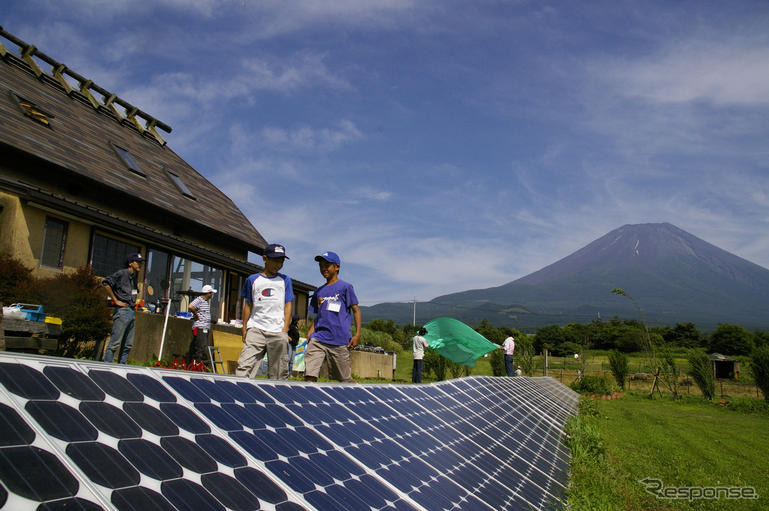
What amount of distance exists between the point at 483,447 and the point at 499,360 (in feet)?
80.7

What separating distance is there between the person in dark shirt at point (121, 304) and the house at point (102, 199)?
3650 mm

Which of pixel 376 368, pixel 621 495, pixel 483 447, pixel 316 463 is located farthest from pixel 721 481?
pixel 376 368

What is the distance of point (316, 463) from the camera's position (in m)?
2.75

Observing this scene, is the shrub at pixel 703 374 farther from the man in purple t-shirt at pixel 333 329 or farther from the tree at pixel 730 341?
the tree at pixel 730 341

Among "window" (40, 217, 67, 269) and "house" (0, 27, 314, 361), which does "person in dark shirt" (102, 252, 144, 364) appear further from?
"window" (40, 217, 67, 269)

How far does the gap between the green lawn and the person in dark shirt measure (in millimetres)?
6860

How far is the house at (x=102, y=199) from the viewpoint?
482 inches

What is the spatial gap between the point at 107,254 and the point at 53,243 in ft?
5.15

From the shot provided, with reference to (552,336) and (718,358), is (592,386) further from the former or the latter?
(552,336)

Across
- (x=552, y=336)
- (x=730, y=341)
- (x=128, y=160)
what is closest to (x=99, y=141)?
(x=128, y=160)

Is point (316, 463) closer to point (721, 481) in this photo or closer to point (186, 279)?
point (721, 481)

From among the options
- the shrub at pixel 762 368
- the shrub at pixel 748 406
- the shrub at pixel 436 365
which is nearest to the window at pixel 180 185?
the shrub at pixel 436 365

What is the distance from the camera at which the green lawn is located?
20.6 ft

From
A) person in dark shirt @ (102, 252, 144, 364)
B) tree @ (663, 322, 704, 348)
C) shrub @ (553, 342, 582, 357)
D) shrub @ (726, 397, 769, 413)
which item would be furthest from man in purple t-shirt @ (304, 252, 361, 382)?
tree @ (663, 322, 704, 348)
